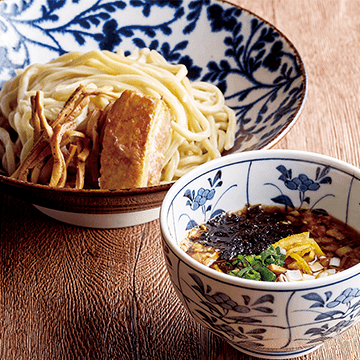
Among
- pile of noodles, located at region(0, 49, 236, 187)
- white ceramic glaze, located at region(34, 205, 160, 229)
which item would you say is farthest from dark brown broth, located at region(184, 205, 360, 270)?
pile of noodles, located at region(0, 49, 236, 187)

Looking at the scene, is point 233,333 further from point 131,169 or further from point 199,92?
point 199,92

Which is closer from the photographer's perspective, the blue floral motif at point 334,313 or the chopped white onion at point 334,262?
the blue floral motif at point 334,313

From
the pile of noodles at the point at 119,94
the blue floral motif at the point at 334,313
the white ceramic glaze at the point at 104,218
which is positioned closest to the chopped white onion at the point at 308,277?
the blue floral motif at the point at 334,313

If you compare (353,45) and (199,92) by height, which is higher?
(353,45)

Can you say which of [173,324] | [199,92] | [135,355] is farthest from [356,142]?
[135,355]

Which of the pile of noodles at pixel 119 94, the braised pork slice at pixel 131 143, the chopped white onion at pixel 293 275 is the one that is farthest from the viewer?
the pile of noodles at pixel 119 94

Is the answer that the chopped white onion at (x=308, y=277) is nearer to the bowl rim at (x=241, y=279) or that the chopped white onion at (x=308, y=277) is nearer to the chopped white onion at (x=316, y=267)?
the chopped white onion at (x=316, y=267)

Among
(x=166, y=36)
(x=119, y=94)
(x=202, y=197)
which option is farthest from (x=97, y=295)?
(x=166, y=36)
